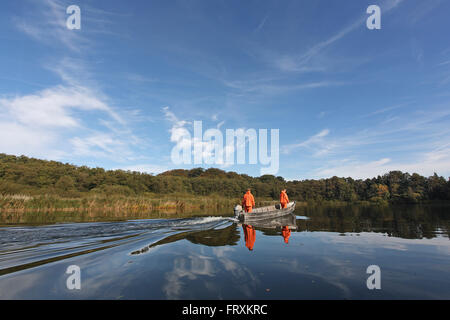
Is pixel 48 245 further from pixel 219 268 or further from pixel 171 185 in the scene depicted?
pixel 171 185

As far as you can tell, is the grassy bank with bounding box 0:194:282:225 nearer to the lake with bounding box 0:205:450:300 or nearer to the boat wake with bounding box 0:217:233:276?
the boat wake with bounding box 0:217:233:276

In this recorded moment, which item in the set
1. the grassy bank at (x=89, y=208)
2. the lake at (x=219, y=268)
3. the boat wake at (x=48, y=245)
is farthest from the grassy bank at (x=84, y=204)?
the lake at (x=219, y=268)

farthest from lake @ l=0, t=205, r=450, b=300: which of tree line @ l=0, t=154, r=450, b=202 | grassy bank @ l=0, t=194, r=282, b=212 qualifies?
tree line @ l=0, t=154, r=450, b=202

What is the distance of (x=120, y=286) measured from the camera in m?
3.99

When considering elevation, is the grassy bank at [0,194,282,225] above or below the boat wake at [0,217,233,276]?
below

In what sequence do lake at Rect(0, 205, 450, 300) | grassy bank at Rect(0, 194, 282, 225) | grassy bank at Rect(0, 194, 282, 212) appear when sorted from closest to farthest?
1. lake at Rect(0, 205, 450, 300)
2. grassy bank at Rect(0, 194, 282, 225)
3. grassy bank at Rect(0, 194, 282, 212)

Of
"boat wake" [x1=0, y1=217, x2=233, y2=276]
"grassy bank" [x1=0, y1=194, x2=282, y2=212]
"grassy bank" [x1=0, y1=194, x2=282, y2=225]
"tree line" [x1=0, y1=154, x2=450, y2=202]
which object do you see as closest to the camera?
"boat wake" [x1=0, y1=217, x2=233, y2=276]

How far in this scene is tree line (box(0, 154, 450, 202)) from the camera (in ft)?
151

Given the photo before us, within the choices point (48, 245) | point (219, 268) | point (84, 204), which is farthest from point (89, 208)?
point (219, 268)

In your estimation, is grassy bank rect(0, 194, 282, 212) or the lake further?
grassy bank rect(0, 194, 282, 212)

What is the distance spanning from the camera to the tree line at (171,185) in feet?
151
